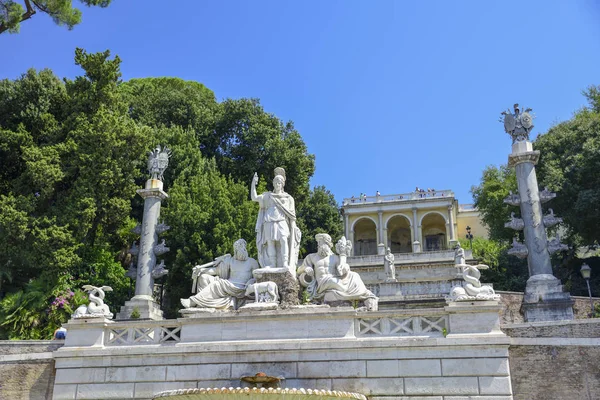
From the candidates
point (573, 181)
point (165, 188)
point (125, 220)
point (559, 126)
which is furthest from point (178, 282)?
point (559, 126)

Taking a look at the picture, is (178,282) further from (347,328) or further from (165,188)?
(347,328)

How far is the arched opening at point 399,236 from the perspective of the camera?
55.6 metres

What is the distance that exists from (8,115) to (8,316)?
1041cm

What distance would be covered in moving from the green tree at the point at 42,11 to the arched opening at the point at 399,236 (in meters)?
36.5

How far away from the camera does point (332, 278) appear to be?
46.1 feet

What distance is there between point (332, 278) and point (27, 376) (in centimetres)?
781

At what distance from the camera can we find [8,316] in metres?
19.8

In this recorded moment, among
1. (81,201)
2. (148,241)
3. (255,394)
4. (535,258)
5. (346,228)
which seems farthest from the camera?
(346,228)

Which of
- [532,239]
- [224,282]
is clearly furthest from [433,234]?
[224,282]

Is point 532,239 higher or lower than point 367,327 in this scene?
higher

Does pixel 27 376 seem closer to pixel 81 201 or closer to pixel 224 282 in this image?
pixel 224 282

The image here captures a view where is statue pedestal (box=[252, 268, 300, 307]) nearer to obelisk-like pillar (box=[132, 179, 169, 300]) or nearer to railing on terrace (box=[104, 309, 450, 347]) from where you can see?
railing on terrace (box=[104, 309, 450, 347])

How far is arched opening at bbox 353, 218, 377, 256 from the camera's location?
55.7 metres

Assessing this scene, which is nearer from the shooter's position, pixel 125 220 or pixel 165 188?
pixel 125 220
